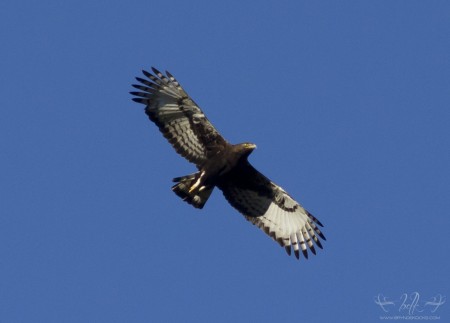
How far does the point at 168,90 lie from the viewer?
22.7 m

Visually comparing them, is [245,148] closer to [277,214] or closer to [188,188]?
[188,188]

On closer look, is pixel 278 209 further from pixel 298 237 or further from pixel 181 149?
pixel 181 149

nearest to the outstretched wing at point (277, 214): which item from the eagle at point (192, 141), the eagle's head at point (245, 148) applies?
the eagle at point (192, 141)

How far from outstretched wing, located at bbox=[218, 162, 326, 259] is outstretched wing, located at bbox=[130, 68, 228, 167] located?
116cm

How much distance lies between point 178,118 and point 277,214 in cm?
304

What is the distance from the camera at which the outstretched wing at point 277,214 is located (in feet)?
77.6

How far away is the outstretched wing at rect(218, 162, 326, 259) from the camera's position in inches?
931

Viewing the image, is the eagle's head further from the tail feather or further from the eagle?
the tail feather

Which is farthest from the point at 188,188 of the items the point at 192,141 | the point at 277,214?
the point at 277,214

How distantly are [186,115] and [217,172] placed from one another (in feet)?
4.32

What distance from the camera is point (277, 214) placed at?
2383 centimetres

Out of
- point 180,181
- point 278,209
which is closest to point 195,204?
point 180,181

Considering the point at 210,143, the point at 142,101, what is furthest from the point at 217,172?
the point at 142,101

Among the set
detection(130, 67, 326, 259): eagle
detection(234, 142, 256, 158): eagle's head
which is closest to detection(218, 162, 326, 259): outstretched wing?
detection(130, 67, 326, 259): eagle
